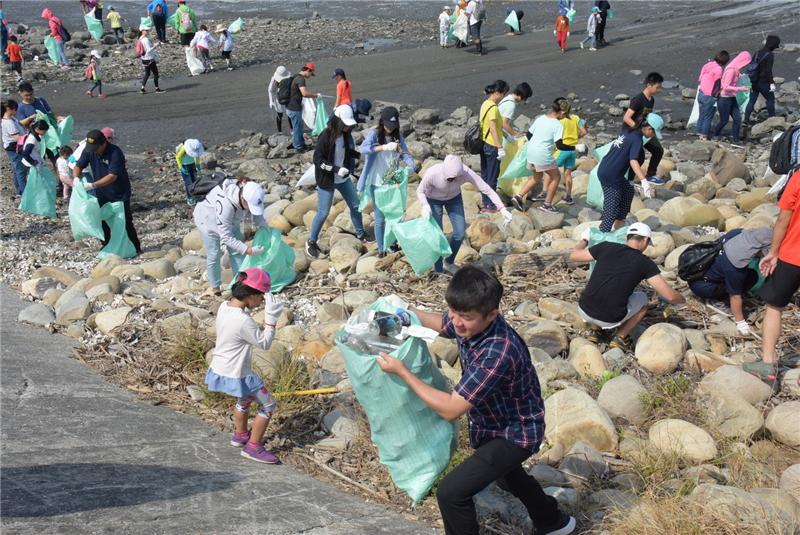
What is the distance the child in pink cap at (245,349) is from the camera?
16.2 ft

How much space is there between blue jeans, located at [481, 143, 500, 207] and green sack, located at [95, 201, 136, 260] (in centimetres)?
423

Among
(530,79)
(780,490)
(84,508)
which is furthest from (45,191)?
(530,79)

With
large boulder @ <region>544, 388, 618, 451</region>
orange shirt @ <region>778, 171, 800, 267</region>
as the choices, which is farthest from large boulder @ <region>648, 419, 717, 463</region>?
orange shirt @ <region>778, 171, 800, 267</region>

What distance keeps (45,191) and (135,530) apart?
320 inches

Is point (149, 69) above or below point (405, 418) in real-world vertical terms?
above

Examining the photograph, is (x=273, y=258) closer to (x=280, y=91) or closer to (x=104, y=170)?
(x=104, y=170)

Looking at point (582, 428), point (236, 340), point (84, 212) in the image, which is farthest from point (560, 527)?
point (84, 212)

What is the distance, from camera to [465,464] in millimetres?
3783

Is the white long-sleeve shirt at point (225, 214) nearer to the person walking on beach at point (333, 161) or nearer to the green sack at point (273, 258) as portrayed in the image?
the green sack at point (273, 258)

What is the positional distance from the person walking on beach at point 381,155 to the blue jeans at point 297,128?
5738 mm

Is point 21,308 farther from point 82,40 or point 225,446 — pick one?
point 82,40

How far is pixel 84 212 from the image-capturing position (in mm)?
9078

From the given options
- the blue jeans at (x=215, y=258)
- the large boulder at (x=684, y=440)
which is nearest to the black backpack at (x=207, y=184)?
the blue jeans at (x=215, y=258)

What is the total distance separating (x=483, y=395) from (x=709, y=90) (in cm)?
1163
